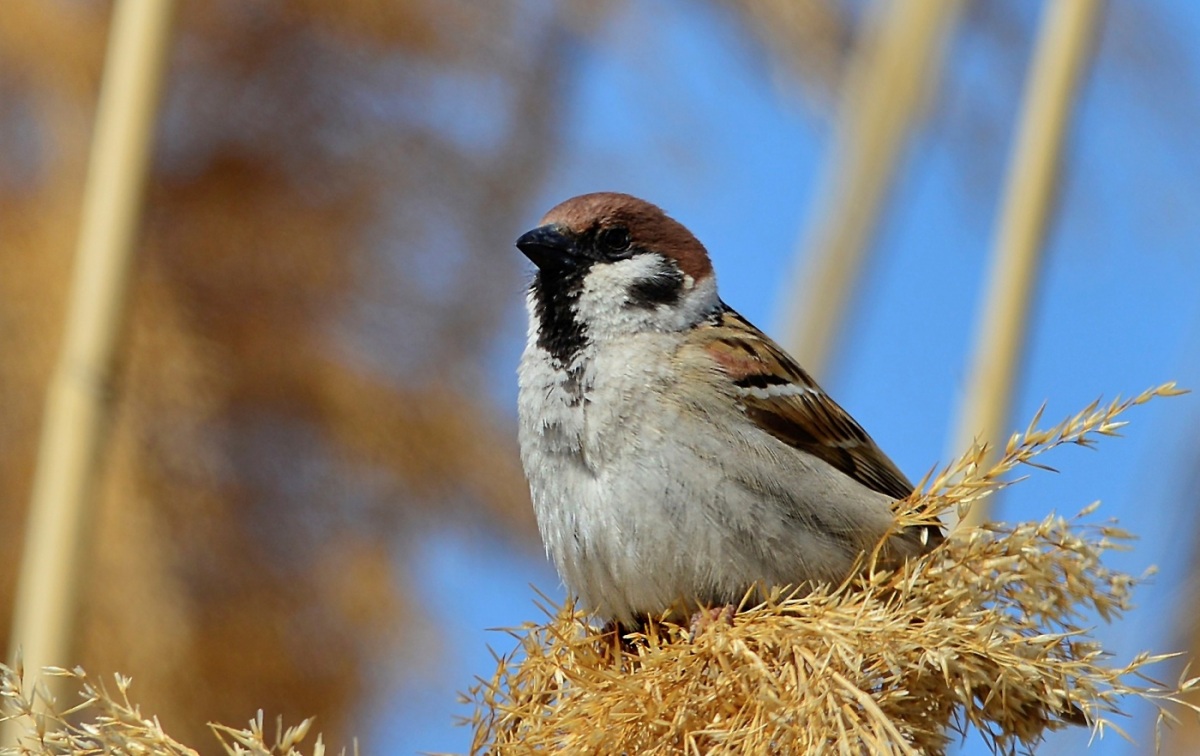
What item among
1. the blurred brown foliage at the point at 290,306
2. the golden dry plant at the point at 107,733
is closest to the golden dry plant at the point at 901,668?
the golden dry plant at the point at 107,733

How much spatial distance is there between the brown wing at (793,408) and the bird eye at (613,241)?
184mm

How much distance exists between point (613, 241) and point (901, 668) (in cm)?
102

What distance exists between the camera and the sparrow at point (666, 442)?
1.94 m

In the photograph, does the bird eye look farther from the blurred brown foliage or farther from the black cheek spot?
the blurred brown foliage

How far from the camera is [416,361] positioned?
3619mm

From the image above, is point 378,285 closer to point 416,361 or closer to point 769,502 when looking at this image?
point 416,361

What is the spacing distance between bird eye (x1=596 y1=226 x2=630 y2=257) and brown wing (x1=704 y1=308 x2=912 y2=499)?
18cm

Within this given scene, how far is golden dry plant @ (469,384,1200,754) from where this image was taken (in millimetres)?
1355

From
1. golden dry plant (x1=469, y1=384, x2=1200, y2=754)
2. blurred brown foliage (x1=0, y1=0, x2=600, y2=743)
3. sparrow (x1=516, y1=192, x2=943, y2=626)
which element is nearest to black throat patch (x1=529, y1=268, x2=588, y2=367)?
sparrow (x1=516, y1=192, x2=943, y2=626)

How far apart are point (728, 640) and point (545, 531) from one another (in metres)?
0.61

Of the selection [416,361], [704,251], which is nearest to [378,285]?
[416,361]

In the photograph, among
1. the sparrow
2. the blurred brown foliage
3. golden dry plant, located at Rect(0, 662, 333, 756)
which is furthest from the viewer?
the blurred brown foliage

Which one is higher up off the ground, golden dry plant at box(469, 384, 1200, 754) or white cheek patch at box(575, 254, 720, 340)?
white cheek patch at box(575, 254, 720, 340)

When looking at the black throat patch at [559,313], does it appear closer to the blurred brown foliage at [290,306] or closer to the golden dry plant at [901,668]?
the golden dry plant at [901,668]
